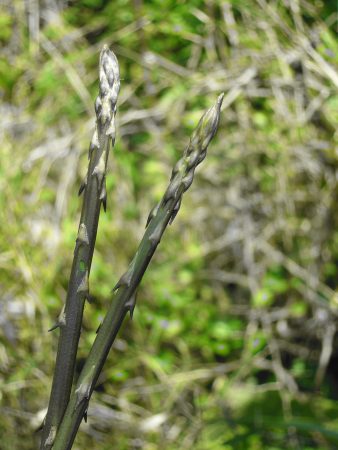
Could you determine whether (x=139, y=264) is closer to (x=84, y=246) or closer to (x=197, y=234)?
(x=84, y=246)

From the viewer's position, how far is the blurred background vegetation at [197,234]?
2.14 meters

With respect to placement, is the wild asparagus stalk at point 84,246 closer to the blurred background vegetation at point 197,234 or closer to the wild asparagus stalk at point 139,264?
the wild asparagus stalk at point 139,264

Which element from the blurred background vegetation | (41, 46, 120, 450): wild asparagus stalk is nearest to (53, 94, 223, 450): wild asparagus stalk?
(41, 46, 120, 450): wild asparagus stalk

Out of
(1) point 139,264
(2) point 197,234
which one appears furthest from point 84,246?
(2) point 197,234

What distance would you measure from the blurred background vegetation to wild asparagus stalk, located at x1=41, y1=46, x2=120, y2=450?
1.15 metres

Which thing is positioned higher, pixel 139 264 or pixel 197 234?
pixel 139 264

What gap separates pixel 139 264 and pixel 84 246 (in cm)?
8

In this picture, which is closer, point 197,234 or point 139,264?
point 139,264

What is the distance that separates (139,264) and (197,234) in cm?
173

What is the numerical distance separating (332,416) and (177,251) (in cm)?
84

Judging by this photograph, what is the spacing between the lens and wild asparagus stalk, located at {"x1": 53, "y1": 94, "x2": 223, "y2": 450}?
2.78 ft

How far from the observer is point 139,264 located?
2.81 feet

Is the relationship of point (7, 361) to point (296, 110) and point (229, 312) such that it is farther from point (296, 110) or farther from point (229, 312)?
point (296, 110)

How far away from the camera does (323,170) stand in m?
2.32
